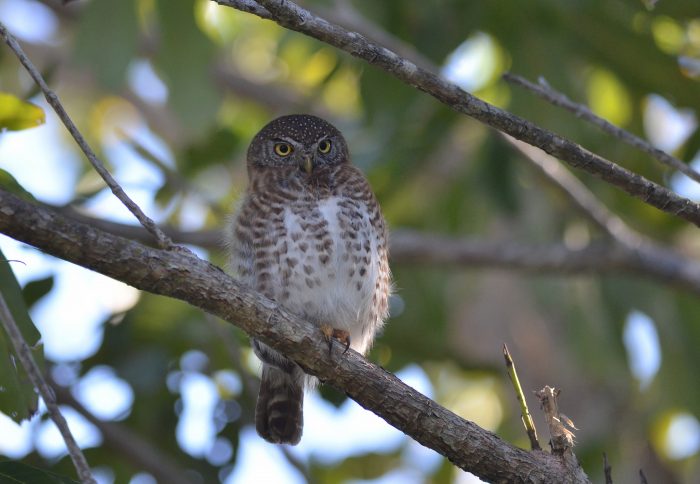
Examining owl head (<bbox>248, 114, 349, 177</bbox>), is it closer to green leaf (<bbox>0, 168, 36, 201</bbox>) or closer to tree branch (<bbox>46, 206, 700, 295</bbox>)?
tree branch (<bbox>46, 206, 700, 295</bbox>)

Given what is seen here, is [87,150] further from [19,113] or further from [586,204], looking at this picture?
[586,204]

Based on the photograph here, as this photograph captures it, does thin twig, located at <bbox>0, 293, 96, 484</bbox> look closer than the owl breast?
Yes

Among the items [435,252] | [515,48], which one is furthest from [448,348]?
[515,48]

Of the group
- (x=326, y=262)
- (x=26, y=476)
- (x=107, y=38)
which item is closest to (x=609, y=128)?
(x=326, y=262)

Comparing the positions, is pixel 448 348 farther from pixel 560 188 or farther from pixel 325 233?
pixel 325 233

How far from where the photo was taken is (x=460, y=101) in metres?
3.18

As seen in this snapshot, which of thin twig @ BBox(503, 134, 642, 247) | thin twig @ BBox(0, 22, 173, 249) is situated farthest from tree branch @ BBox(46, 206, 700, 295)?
thin twig @ BBox(0, 22, 173, 249)

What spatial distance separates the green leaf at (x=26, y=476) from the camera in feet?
10.3

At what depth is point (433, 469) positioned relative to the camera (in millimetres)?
7613

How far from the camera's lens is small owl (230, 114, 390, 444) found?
15.0ft

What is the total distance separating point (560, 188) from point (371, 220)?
85.7 inches

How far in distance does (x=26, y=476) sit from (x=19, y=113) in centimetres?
148

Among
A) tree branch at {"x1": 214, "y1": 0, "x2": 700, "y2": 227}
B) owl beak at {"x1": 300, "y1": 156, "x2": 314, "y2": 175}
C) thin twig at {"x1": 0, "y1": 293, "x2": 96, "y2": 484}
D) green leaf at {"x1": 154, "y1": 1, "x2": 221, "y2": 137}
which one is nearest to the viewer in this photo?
thin twig at {"x1": 0, "y1": 293, "x2": 96, "y2": 484}

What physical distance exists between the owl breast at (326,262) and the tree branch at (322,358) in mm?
1099
